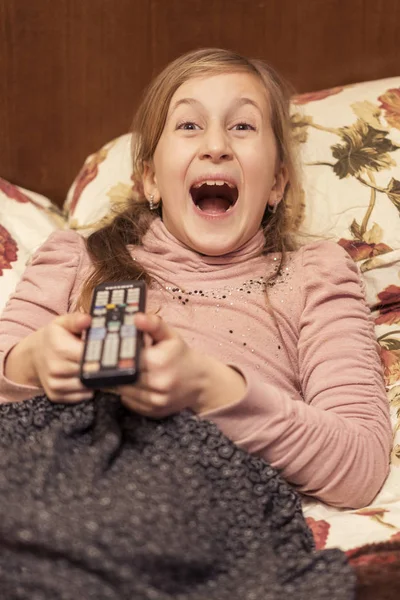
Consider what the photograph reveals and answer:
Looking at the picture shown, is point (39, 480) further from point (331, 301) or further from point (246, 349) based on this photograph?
point (331, 301)

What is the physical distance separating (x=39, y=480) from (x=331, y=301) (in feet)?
1.67

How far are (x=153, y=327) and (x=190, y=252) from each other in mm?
367

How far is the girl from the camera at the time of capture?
2.85 ft

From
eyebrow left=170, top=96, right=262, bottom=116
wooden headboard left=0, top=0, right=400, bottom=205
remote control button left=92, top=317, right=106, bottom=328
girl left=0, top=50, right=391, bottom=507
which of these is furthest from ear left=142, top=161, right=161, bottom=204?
remote control button left=92, top=317, right=106, bottom=328

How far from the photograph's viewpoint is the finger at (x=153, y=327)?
802 millimetres

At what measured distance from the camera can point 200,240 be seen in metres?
1.12

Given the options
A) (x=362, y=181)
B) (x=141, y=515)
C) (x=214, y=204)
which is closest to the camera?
(x=141, y=515)

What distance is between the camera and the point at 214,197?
121cm

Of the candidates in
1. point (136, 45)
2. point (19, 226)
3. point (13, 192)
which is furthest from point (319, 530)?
point (136, 45)

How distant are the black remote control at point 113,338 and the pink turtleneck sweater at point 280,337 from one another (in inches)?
5.4

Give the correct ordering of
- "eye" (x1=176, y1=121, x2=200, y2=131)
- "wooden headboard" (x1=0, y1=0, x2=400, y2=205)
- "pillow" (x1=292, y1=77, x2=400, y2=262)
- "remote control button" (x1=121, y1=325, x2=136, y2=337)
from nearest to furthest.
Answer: "remote control button" (x1=121, y1=325, x2=136, y2=337) → "eye" (x1=176, y1=121, x2=200, y2=131) → "pillow" (x1=292, y1=77, x2=400, y2=262) → "wooden headboard" (x1=0, y1=0, x2=400, y2=205)

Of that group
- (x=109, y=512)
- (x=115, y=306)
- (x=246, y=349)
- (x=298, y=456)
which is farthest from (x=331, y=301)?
(x=109, y=512)

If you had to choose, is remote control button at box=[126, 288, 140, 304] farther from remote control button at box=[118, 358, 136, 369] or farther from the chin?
the chin

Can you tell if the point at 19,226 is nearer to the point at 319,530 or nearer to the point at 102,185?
the point at 102,185
